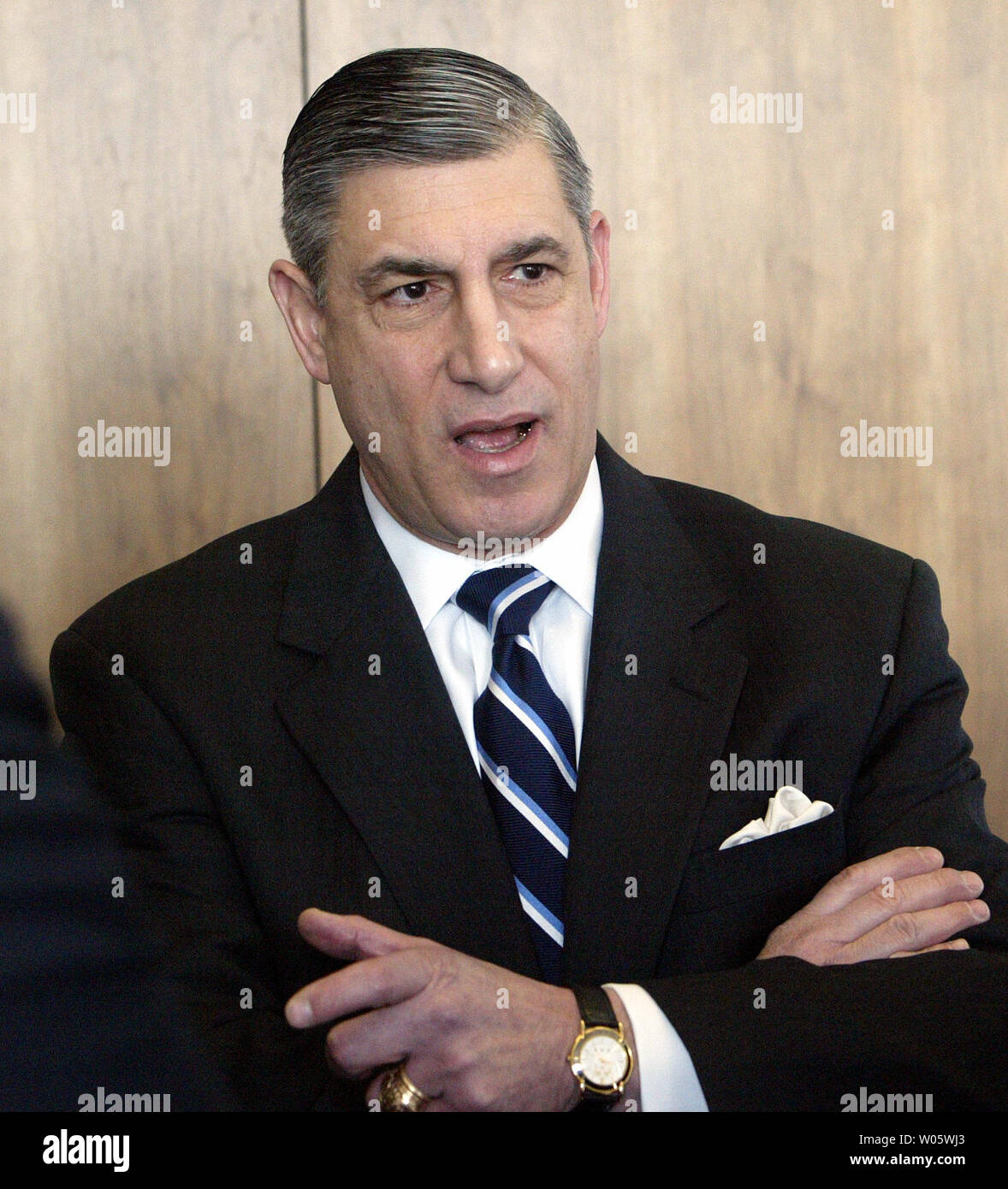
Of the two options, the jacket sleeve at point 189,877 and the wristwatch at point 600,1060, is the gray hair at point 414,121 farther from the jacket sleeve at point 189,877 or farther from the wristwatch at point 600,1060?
the wristwatch at point 600,1060

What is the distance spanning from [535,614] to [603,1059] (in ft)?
1.87

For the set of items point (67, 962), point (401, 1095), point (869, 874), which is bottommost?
point (401, 1095)

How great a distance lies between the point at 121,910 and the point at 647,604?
1216mm

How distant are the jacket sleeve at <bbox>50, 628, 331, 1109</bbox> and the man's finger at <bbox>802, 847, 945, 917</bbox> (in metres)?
0.52

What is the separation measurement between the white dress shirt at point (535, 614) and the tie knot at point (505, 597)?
12 mm

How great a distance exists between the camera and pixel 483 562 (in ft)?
5.73

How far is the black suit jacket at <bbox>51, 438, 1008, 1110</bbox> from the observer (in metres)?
1.48

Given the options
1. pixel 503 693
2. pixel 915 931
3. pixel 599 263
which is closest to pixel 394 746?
pixel 503 693

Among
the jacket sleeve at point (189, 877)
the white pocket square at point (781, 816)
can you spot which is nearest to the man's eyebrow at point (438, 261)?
the jacket sleeve at point (189, 877)

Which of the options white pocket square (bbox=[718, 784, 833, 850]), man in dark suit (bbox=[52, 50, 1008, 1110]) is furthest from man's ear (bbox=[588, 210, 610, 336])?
white pocket square (bbox=[718, 784, 833, 850])

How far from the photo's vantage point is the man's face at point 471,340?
1.68 m

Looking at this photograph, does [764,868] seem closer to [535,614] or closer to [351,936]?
[535,614]
